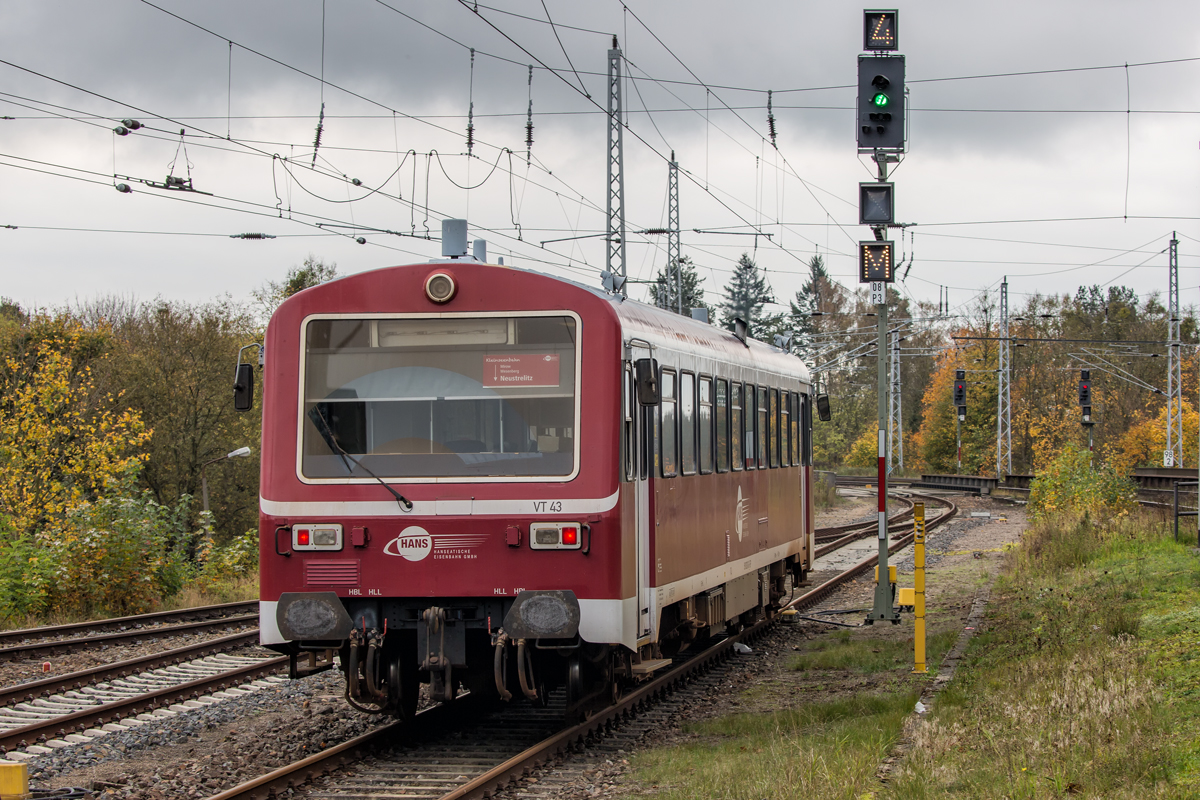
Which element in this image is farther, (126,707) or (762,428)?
(762,428)

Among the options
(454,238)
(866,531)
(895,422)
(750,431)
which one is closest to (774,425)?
(750,431)

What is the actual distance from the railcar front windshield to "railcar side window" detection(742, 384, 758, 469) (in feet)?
15.2

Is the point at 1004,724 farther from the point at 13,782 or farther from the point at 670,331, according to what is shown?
the point at 13,782

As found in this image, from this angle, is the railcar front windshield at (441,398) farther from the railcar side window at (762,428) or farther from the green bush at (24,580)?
the green bush at (24,580)

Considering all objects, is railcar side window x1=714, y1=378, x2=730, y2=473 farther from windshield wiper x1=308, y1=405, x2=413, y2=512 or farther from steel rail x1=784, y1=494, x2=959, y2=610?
steel rail x1=784, y1=494, x2=959, y2=610

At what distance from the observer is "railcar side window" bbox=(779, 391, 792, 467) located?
1481 cm

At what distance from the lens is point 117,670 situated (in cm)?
1258

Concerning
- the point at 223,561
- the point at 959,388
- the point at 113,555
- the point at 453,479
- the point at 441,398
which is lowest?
the point at 223,561

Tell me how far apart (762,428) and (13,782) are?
28.8 feet

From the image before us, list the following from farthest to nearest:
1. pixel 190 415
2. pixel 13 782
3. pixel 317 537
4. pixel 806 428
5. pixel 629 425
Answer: pixel 190 415 < pixel 806 428 < pixel 629 425 < pixel 317 537 < pixel 13 782

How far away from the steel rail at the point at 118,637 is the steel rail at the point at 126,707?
7.70ft

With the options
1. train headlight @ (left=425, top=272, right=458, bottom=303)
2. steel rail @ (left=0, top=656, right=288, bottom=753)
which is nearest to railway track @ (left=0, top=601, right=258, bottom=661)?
steel rail @ (left=0, top=656, right=288, bottom=753)

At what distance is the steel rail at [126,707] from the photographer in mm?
9461

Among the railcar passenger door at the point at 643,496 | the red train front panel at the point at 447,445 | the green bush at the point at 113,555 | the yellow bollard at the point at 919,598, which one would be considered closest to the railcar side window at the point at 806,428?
the yellow bollard at the point at 919,598
